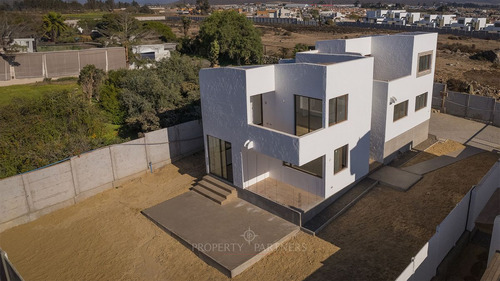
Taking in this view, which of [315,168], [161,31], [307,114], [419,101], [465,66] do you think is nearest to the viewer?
[307,114]

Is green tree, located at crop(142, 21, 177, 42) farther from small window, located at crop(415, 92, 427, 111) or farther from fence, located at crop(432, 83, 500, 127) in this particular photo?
small window, located at crop(415, 92, 427, 111)

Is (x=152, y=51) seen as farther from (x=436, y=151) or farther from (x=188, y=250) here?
(x=188, y=250)

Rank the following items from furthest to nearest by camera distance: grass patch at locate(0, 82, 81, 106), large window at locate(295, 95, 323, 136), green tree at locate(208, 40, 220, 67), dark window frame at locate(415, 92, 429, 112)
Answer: green tree at locate(208, 40, 220, 67) < grass patch at locate(0, 82, 81, 106) < dark window frame at locate(415, 92, 429, 112) < large window at locate(295, 95, 323, 136)

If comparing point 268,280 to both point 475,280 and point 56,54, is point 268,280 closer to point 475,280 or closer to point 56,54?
point 475,280

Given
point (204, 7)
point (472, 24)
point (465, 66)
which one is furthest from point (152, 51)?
point (204, 7)

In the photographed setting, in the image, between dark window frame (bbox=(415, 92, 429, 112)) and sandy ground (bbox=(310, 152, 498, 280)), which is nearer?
sandy ground (bbox=(310, 152, 498, 280))

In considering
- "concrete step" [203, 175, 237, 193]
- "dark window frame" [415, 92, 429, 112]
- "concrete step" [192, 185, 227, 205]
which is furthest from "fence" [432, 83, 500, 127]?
"concrete step" [192, 185, 227, 205]
